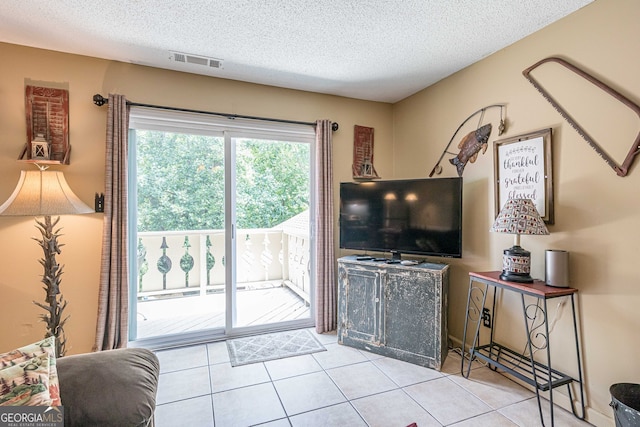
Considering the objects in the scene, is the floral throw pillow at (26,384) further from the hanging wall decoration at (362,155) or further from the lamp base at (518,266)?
the hanging wall decoration at (362,155)

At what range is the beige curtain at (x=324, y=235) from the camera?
3.17 m

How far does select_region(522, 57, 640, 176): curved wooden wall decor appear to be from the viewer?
164 cm

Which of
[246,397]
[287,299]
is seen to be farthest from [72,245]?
[287,299]

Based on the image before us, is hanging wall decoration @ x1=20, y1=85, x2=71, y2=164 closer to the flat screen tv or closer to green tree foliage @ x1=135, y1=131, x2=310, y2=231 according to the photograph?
green tree foliage @ x1=135, y1=131, x2=310, y2=231

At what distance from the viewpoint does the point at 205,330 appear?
9.76ft

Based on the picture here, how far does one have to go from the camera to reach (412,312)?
8.23 ft

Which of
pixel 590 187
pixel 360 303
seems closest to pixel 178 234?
pixel 360 303

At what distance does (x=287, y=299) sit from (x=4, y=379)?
272 cm

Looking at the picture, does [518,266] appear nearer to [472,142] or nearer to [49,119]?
[472,142]

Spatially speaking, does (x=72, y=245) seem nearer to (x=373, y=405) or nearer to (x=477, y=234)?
(x=373, y=405)

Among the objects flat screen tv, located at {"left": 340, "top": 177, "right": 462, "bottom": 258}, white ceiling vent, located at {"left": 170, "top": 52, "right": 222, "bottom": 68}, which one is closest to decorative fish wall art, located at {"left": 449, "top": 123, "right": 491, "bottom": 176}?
flat screen tv, located at {"left": 340, "top": 177, "right": 462, "bottom": 258}

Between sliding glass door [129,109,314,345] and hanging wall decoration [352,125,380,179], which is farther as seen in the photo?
hanging wall decoration [352,125,380,179]

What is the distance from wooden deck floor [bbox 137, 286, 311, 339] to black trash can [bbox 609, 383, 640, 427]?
2.47 m

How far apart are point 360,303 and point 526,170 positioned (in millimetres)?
1678
